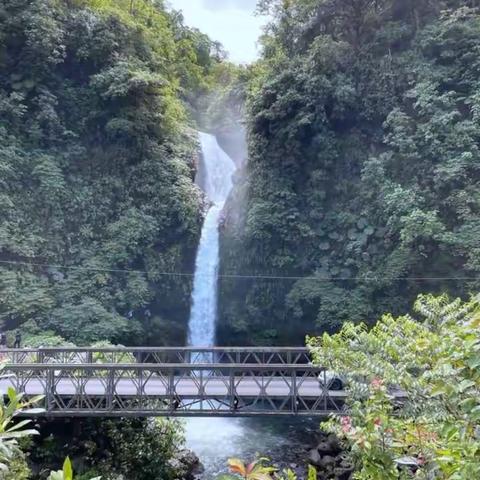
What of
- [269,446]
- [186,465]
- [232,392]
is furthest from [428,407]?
[269,446]

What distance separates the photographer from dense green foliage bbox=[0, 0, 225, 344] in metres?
18.7

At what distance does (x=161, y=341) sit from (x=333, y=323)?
7.57 meters

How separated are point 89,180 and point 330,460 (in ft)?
51.8

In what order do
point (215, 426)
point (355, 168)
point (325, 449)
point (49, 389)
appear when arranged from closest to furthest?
point (49, 389) → point (325, 449) → point (215, 426) → point (355, 168)

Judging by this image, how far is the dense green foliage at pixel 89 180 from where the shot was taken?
18.7 m

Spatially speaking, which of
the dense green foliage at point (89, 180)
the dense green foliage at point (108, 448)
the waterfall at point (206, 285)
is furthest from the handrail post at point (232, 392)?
the waterfall at point (206, 285)

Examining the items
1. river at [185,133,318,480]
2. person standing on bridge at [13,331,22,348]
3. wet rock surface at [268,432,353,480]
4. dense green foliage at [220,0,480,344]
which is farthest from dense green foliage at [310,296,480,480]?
person standing on bridge at [13,331,22,348]

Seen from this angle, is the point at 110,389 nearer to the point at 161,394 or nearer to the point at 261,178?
the point at 161,394

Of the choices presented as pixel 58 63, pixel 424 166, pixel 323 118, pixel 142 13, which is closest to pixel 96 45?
pixel 58 63

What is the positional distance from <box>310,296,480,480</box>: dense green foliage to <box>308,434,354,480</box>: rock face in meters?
5.41

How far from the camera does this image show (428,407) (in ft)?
15.1

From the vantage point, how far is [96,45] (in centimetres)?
2177

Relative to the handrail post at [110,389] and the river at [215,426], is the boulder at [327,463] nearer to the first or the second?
the river at [215,426]

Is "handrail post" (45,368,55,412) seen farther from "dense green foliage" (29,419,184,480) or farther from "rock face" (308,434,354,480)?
"rock face" (308,434,354,480)
